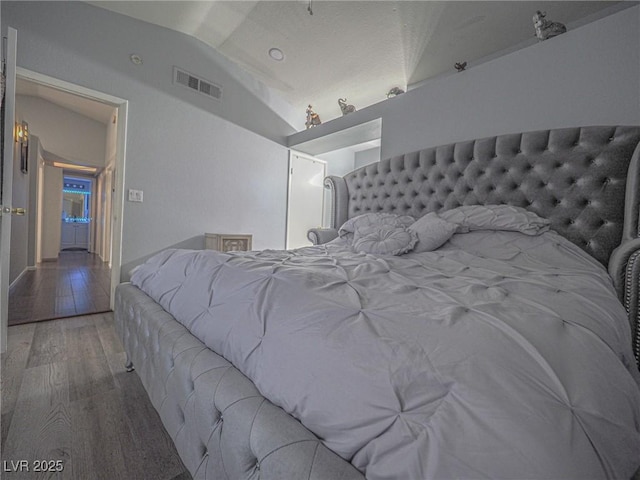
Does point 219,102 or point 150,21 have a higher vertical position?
point 150,21

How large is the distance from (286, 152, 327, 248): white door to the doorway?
2.32 metres

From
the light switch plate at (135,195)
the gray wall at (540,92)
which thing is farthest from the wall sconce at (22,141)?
the gray wall at (540,92)

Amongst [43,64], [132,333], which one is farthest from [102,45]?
[132,333]

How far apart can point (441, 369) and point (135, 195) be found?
11.0 ft

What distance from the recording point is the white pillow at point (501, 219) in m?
1.70

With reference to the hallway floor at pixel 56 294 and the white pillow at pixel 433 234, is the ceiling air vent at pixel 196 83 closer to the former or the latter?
the hallway floor at pixel 56 294

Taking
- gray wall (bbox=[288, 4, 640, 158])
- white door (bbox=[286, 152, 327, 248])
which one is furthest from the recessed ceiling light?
gray wall (bbox=[288, 4, 640, 158])

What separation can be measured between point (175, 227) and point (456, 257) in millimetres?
3005

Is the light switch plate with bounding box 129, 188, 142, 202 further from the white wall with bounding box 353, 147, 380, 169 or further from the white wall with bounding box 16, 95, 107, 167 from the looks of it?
the white wall with bounding box 353, 147, 380, 169

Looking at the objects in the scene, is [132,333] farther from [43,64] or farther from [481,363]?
[43,64]

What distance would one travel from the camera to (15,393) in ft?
4.52

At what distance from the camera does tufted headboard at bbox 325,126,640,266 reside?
64.1 inches

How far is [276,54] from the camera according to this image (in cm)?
349

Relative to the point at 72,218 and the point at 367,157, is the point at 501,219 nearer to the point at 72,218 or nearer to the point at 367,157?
the point at 367,157
